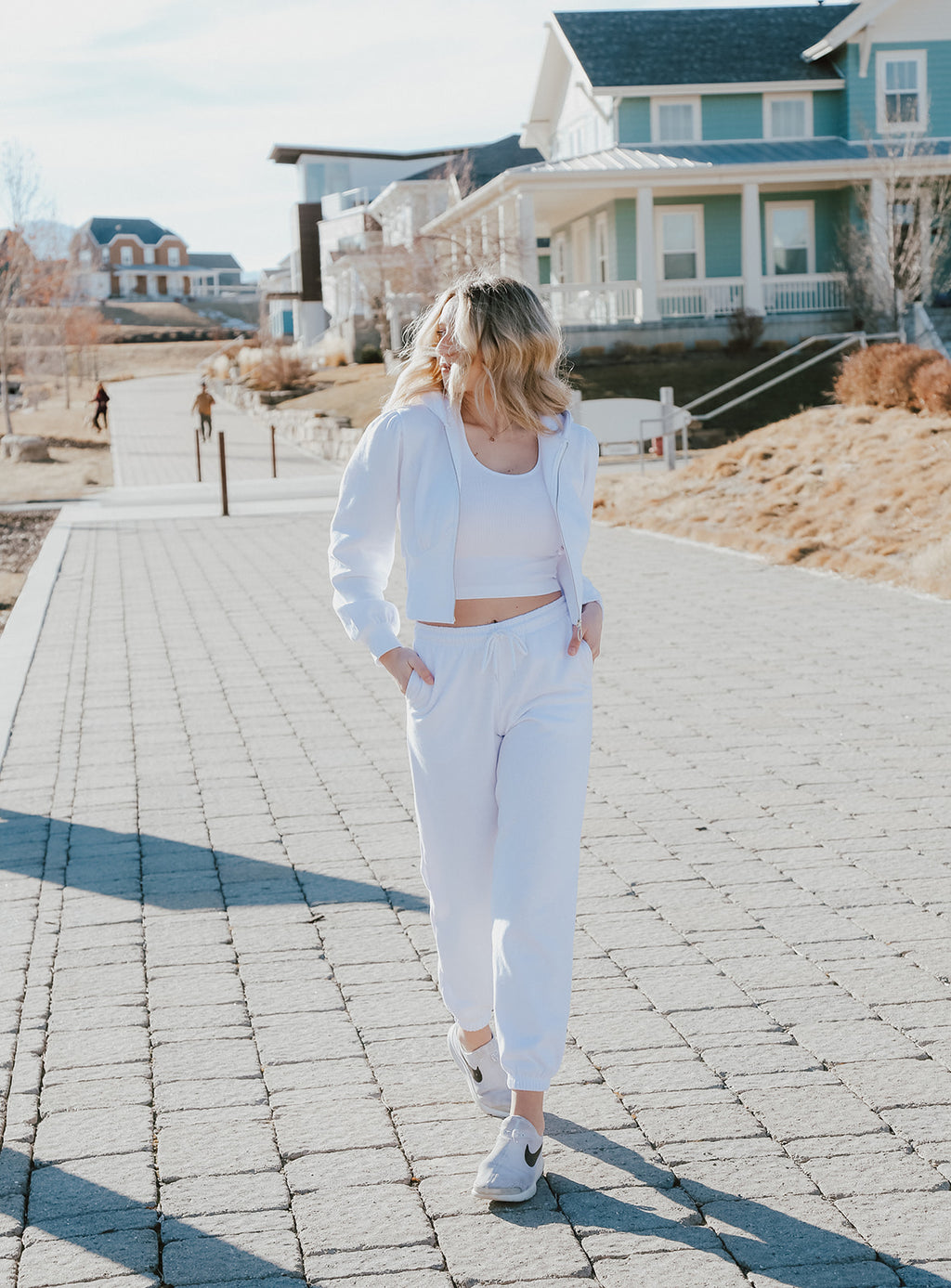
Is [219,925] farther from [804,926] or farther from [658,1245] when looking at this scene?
[658,1245]

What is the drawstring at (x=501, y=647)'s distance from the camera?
3.10 metres

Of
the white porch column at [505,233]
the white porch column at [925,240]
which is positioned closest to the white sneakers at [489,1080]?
the white porch column at [925,240]

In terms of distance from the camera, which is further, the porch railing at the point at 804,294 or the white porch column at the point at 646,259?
the porch railing at the point at 804,294

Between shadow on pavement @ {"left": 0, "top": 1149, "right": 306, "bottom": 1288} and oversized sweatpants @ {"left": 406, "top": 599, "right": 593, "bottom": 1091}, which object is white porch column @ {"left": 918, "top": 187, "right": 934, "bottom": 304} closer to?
oversized sweatpants @ {"left": 406, "top": 599, "right": 593, "bottom": 1091}

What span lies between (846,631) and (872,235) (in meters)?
23.3

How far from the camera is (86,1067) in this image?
3.78 meters

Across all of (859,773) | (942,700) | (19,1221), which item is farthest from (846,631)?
(19,1221)

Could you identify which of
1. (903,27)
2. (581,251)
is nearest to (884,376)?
(903,27)

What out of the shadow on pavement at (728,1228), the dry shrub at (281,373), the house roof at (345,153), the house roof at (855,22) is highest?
the house roof at (345,153)

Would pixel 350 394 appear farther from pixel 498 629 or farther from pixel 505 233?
pixel 498 629

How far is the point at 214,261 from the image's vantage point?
7106 inches

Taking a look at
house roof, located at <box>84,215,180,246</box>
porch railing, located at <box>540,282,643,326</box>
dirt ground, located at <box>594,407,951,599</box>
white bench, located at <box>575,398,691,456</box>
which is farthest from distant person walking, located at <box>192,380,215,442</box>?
house roof, located at <box>84,215,180,246</box>

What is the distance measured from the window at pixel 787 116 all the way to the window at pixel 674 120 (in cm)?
175

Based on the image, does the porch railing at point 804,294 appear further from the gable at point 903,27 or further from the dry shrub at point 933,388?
the dry shrub at point 933,388
